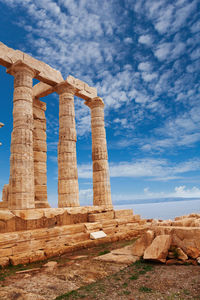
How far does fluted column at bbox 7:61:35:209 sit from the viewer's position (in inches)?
477

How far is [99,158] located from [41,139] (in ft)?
15.2

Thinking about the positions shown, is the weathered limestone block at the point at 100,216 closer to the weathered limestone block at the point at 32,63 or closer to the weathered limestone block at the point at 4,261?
the weathered limestone block at the point at 4,261

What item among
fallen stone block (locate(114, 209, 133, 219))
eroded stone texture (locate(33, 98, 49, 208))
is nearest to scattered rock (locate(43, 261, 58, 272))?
fallen stone block (locate(114, 209, 133, 219))

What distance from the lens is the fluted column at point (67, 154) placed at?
14758 millimetres

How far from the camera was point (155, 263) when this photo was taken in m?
7.21

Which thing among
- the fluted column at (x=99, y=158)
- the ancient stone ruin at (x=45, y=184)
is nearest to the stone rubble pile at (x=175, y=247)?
the ancient stone ruin at (x=45, y=184)

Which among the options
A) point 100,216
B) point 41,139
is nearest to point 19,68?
point 41,139

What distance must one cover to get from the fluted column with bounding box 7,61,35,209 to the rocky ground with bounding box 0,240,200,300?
445cm

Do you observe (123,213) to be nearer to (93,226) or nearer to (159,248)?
(93,226)

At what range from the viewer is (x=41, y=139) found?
17500 mm

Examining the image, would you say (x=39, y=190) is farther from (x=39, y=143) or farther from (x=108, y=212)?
(x=108, y=212)

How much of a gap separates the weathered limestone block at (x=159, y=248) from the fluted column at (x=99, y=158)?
29.8ft

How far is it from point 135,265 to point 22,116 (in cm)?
971

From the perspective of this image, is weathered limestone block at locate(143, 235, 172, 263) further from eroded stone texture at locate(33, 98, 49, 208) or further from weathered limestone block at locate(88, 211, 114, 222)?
eroded stone texture at locate(33, 98, 49, 208)
